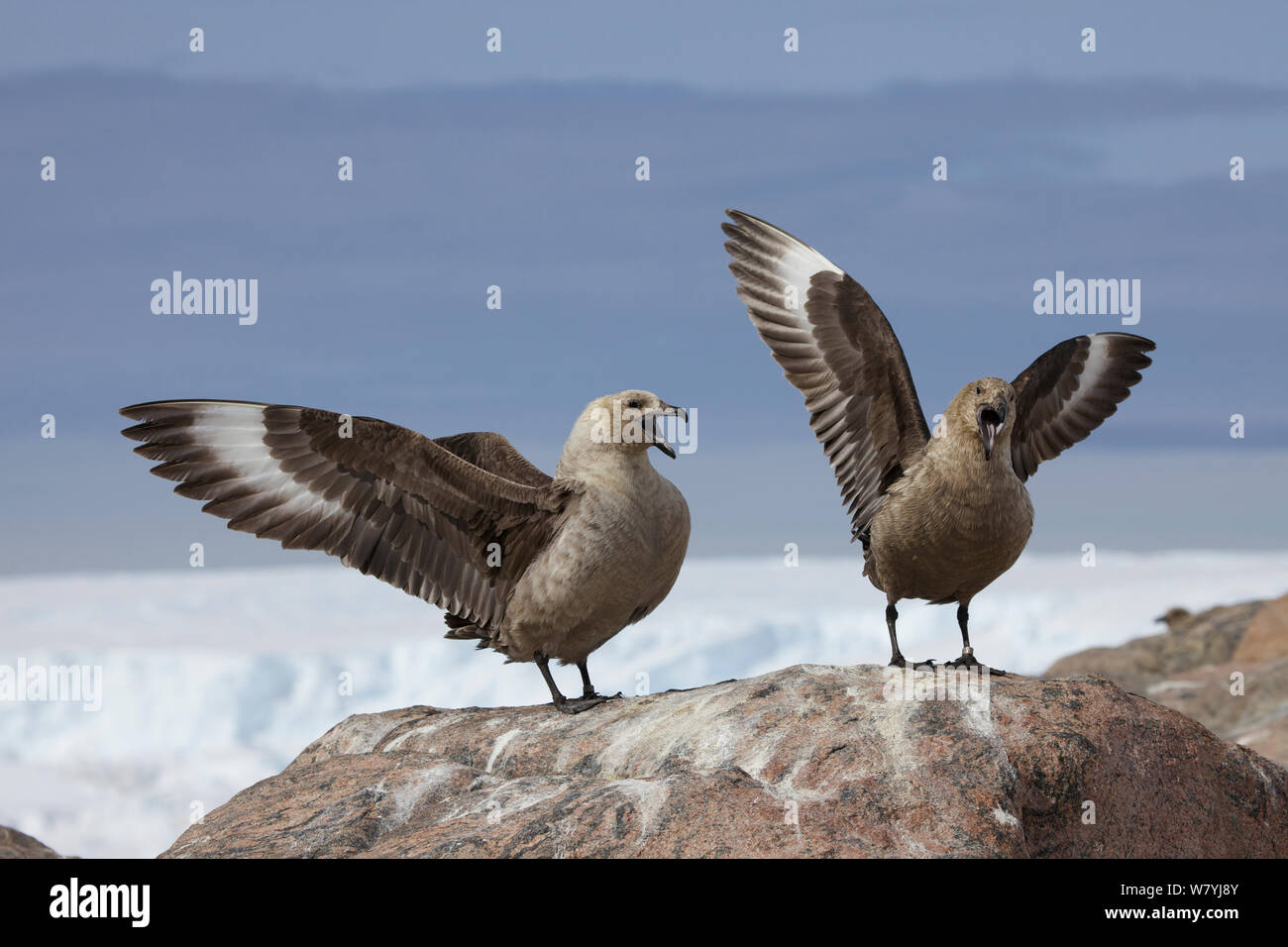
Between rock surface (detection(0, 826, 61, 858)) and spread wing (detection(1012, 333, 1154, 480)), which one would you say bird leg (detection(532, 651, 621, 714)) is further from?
rock surface (detection(0, 826, 61, 858))

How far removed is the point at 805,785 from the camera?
25.6ft

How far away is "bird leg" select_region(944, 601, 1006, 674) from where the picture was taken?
960cm

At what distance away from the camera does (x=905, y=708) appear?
8.37m

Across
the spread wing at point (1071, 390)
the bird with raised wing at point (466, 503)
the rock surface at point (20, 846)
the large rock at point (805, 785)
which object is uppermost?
the spread wing at point (1071, 390)

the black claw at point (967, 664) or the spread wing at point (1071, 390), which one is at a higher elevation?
the spread wing at point (1071, 390)

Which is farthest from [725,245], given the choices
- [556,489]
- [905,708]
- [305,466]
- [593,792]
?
[593,792]

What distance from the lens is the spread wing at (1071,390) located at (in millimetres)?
11391

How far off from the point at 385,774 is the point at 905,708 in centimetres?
347

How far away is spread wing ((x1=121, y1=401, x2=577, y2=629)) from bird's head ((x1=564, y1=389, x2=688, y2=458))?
45cm

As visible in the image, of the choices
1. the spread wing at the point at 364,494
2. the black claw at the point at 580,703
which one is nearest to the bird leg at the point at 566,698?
the black claw at the point at 580,703

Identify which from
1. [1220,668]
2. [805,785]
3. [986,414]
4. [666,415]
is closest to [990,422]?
[986,414]

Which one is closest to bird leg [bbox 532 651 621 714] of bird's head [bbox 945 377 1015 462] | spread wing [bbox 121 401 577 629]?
spread wing [bbox 121 401 577 629]

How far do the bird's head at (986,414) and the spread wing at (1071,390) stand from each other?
1574 mm

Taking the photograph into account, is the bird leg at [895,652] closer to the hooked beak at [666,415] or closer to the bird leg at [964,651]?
the bird leg at [964,651]
